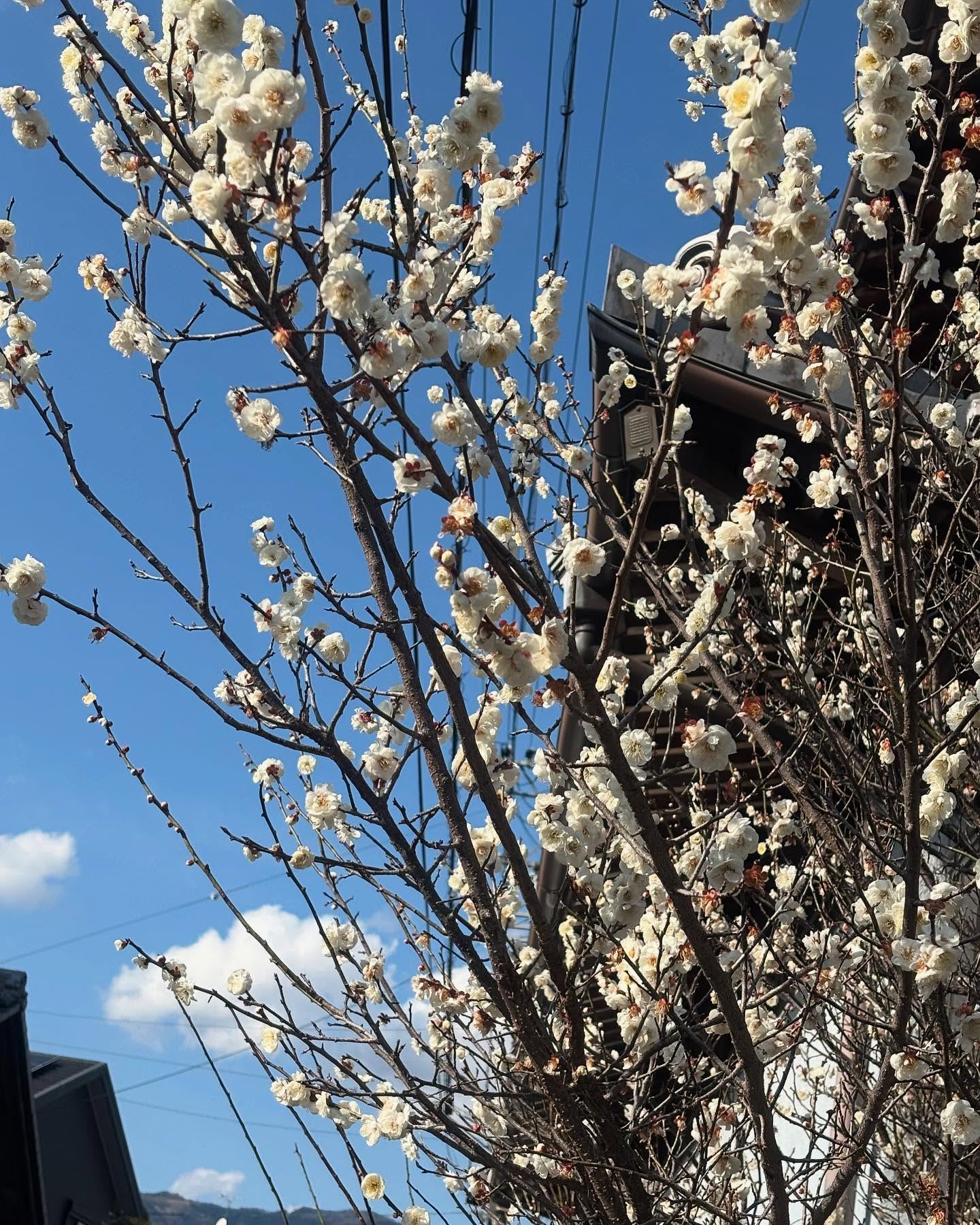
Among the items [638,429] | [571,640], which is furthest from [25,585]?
[638,429]

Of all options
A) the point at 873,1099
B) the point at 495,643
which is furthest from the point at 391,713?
the point at 873,1099

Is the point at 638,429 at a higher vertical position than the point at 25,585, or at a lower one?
higher

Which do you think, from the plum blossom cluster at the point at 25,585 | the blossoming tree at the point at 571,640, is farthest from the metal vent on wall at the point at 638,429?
the plum blossom cluster at the point at 25,585

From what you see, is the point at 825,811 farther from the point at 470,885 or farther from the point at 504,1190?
the point at 504,1190

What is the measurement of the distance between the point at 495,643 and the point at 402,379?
662mm

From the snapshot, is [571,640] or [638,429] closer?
[571,640]

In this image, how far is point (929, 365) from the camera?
5504 millimetres

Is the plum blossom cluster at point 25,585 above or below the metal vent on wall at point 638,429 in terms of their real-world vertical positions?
below

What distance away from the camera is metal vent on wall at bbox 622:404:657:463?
5.45 metres

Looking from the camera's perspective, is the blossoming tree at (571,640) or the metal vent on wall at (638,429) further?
the metal vent on wall at (638,429)

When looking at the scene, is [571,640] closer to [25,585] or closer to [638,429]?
[25,585]

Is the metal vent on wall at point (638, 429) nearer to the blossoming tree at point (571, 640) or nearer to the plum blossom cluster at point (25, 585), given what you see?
the blossoming tree at point (571, 640)

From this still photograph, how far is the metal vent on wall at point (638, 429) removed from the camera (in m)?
5.45

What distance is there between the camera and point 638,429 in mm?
5543
